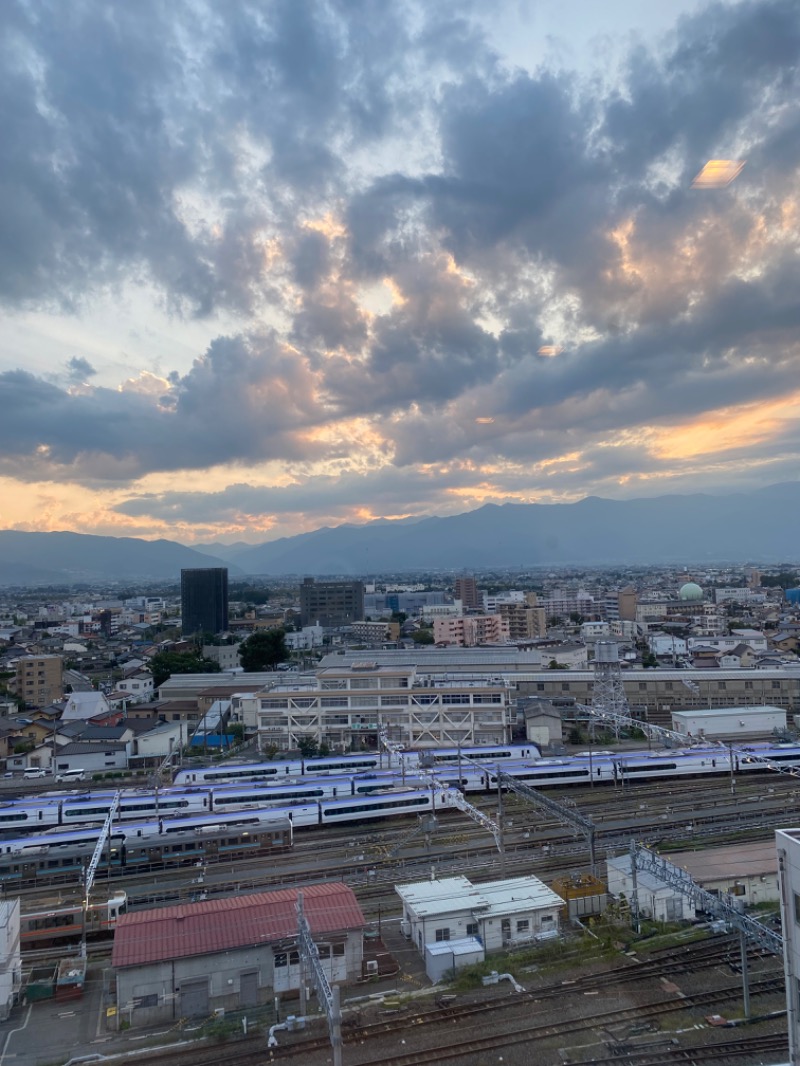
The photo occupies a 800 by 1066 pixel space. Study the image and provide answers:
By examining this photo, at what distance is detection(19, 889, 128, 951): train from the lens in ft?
22.3

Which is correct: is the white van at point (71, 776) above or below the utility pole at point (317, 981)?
below

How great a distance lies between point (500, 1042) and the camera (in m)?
4.83

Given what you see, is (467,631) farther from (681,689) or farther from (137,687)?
(681,689)

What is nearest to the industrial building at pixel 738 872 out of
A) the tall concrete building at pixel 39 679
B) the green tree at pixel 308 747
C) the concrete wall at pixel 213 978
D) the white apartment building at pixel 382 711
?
the concrete wall at pixel 213 978

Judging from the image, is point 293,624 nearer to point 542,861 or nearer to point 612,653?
point 612,653

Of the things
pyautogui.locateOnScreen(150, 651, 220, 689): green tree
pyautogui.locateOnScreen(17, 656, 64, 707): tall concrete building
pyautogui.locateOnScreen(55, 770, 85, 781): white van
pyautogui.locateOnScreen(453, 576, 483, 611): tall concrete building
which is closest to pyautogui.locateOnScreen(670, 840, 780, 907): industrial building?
pyautogui.locateOnScreen(55, 770, 85, 781): white van

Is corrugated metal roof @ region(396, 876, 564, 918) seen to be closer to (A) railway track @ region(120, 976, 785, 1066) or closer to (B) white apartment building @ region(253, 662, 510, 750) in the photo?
(A) railway track @ region(120, 976, 785, 1066)

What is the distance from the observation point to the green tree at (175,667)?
→ 75.8 feet

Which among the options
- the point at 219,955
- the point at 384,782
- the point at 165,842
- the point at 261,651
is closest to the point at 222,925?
the point at 219,955

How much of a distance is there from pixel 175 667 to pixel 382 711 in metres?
11.0

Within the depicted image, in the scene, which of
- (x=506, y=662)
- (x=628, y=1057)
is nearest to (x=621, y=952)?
(x=628, y=1057)

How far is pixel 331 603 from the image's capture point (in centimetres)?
4497

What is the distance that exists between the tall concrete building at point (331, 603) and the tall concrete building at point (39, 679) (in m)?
22.7

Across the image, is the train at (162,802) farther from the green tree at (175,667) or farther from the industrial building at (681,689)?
the green tree at (175,667)
